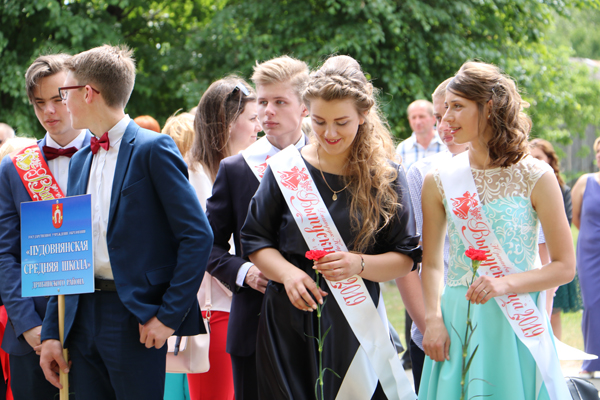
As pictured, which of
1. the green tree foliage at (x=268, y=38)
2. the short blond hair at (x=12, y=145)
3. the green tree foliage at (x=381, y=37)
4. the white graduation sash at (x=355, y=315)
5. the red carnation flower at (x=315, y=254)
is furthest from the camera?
the green tree foliage at (x=381, y=37)

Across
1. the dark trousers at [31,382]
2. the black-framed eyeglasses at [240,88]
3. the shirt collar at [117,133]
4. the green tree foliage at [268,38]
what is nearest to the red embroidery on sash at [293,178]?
the shirt collar at [117,133]

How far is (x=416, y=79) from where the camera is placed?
8.77 metres

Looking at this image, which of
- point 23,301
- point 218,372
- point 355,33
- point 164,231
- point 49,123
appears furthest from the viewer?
→ point 355,33

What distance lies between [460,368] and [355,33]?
22.5 ft

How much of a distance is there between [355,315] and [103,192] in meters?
1.10

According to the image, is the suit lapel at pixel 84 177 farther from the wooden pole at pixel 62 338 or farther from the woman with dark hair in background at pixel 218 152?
the woman with dark hair in background at pixel 218 152

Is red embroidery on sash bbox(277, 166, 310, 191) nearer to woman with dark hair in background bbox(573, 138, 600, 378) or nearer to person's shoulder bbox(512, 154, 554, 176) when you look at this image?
person's shoulder bbox(512, 154, 554, 176)

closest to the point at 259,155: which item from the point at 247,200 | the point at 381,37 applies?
the point at 247,200

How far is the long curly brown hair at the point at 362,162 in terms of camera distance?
2219 millimetres

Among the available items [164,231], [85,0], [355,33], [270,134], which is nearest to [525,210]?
[270,134]

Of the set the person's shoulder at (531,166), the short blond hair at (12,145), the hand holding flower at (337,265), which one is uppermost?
the short blond hair at (12,145)

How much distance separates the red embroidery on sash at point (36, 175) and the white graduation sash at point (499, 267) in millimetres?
1746

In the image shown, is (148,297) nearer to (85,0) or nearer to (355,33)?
(355,33)

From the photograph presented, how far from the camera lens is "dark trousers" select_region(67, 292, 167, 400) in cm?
229
